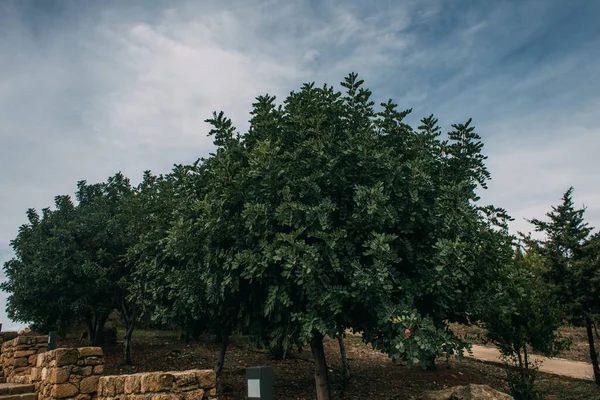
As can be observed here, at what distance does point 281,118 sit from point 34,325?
15.7 m

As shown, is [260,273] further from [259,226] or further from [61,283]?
[61,283]

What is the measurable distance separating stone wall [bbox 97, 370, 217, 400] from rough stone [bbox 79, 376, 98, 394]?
1969 mm

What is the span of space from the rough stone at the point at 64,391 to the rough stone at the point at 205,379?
304 cm

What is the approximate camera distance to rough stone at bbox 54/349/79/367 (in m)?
7.38

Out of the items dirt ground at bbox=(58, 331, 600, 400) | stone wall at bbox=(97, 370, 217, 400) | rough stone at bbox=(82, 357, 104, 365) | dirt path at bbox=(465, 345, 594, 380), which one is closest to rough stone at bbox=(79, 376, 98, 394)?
rough stone at bbox=(82, 357, 104, 365)

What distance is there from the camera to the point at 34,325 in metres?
18.7

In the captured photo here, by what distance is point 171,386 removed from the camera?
5574 millimetres

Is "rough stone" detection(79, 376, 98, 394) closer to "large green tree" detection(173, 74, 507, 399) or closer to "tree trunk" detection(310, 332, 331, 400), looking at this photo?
"large green tree" detection(173, 74, 507, 399)

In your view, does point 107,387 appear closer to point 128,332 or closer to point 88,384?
point 88,384

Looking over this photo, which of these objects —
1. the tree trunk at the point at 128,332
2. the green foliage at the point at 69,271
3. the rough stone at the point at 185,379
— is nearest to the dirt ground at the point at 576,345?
the tree trunk at the point at 128,332

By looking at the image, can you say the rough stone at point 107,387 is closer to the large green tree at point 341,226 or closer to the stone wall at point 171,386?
the stone wall at point 171,386

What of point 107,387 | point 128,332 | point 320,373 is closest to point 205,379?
point 107,387

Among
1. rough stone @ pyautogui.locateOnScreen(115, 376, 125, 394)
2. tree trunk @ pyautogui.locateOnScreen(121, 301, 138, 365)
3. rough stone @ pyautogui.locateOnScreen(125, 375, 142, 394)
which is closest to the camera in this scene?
rough stone @ pyautogui.locateOnScreen(125, 375, 142, 394)

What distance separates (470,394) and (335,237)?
5.30m
